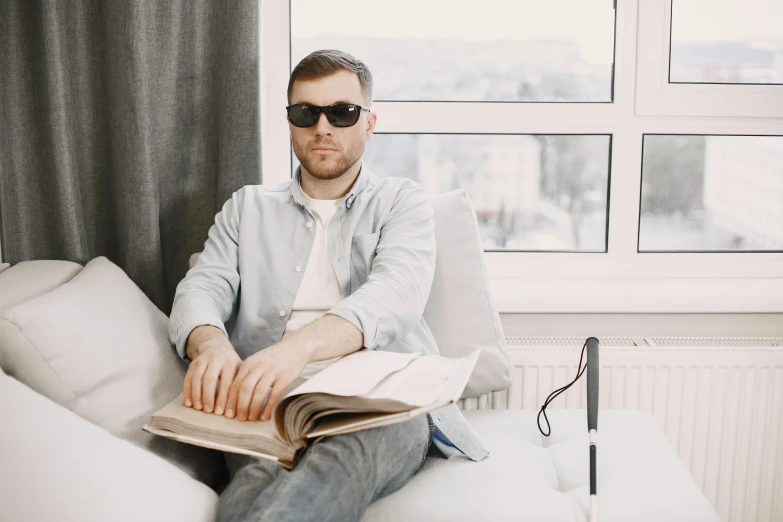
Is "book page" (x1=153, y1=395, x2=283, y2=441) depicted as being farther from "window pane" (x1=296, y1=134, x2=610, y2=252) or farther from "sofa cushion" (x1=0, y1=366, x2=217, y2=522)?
"window pane" (x1=296, y1=134, x2=610, y2=252)

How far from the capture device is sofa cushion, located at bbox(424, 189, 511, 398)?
178 centimetres

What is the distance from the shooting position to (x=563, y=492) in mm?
1467

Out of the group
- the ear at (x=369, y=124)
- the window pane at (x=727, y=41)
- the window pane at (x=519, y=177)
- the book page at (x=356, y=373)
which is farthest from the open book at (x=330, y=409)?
the window pane at (x=727, y=41)

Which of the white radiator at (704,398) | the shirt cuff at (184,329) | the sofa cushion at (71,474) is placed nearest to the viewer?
the sofa cushion at (71,474)

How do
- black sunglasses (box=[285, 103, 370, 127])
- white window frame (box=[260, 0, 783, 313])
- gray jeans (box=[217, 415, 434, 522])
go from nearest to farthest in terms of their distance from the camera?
1. gray jeans (box=[217, 415, 434, 522])
2. black sunglasses (box=[285, 103, 370, 127])
3. white window frame (box=[260, 0, 783, 313])

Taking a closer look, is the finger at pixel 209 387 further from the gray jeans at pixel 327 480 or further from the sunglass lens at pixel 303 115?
the sunglass lens at pixel 303 115

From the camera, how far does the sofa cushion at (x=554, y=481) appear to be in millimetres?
1327

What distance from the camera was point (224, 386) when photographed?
1.26 m

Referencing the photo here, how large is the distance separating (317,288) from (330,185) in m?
0.25

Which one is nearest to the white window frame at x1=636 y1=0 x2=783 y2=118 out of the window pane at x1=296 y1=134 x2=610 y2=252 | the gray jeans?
the window pane at x1=296 y1=134 x2=610 y2=252

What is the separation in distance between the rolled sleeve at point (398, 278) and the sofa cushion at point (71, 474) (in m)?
0.48

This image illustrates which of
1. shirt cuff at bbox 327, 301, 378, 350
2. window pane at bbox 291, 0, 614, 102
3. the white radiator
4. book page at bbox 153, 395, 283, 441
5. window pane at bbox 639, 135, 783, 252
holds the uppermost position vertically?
window pane at bbox 291, 0, 614, 102

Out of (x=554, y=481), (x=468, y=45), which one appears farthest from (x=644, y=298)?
(x=468, y=45)

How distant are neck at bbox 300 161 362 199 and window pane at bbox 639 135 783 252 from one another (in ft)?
3.11
